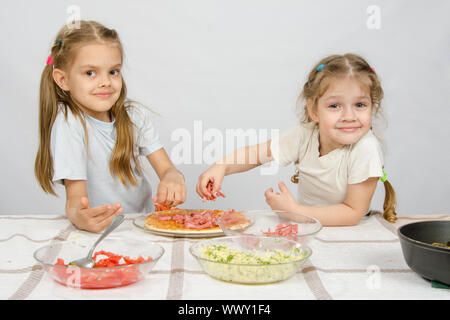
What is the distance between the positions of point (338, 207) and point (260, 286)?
2.00ft

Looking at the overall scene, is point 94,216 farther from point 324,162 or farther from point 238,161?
point 324,162

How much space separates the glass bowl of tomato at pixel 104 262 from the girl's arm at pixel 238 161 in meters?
0.63

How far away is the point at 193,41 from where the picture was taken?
3.04 metres

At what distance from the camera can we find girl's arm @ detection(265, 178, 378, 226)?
158 centimetres

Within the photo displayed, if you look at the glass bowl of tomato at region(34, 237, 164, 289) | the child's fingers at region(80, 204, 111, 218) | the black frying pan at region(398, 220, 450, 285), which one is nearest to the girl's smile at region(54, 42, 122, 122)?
the child's fingers at region(80, 204, 111, 218)

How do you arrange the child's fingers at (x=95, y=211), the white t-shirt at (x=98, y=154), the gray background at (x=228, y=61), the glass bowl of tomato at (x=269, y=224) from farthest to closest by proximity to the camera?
the gray background at (x=228, y=61), the white t-shirt at (x=98, y=154), the child's fingers at (x=95, y=211), the glass bowl of tomato at (x=269, y=224)

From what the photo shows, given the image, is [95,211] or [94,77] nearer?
[95,211]

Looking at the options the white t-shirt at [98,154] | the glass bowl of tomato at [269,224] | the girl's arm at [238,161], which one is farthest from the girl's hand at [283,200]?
the white t-shirt at [98,154]

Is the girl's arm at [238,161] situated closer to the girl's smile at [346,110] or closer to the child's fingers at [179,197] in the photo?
the child's fingers at [179,197]

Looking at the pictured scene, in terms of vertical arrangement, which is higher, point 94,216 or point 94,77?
point 94,77

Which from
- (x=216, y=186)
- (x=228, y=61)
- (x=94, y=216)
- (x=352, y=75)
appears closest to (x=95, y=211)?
(x=94, y=216)

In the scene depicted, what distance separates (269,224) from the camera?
56.8 inches

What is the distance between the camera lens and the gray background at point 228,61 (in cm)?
295
